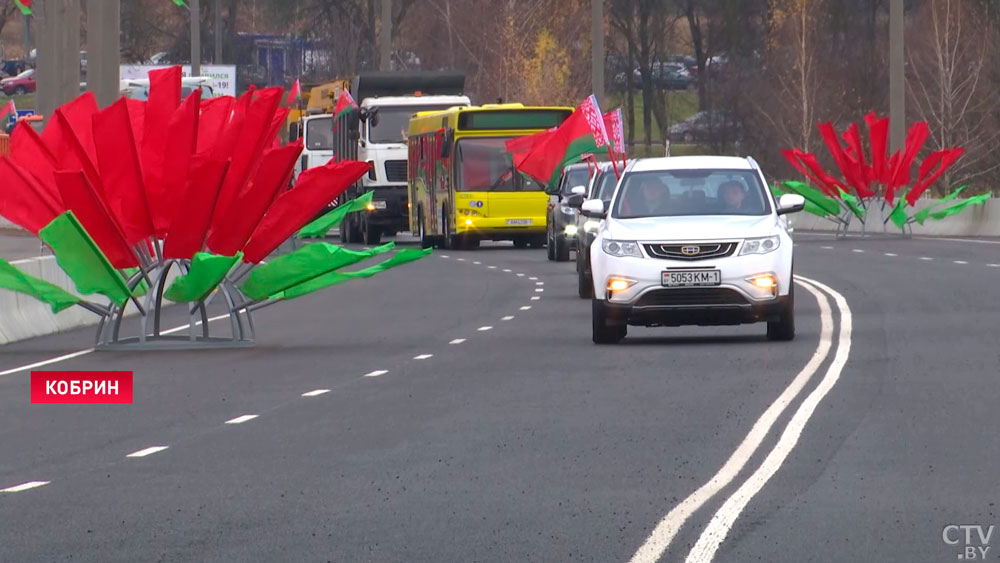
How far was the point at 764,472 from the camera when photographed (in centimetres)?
1176

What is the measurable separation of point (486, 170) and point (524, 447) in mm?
34916

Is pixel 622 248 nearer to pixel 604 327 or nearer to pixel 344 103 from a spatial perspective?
pixel 604 327

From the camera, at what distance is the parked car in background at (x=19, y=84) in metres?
140

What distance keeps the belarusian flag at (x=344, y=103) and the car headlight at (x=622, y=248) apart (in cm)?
3476

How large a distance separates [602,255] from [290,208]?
10.2 ft

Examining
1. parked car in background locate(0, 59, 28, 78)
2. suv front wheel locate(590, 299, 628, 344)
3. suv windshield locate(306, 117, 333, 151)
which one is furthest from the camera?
parked car in background locate(0, 59, 28, 78)

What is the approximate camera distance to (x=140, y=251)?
2233cm

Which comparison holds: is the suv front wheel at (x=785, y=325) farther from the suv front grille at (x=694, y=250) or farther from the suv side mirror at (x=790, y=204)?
the suv side mirror at (x=790, y=204)

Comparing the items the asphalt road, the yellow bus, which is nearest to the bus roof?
the yellow bus

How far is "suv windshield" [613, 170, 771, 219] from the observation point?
858 inches

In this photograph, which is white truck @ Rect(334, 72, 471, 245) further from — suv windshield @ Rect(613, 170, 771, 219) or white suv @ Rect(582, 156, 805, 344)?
white suv @ Rect(582, 156, 805, 344)

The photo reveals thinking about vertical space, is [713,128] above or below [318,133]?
below

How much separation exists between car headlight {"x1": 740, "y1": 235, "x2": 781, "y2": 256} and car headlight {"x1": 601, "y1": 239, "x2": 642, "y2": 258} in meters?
0.89

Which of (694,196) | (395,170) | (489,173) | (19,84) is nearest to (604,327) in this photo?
(694,196)
